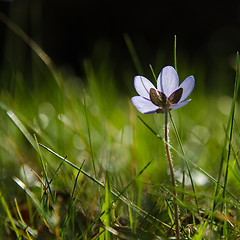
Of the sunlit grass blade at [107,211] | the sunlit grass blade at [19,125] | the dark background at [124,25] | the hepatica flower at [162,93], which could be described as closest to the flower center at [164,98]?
the hepatica flower at [162,93]

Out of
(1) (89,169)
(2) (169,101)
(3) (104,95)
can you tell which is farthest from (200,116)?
(2) (169,101)

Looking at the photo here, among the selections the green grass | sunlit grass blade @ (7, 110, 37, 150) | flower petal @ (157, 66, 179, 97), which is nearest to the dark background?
the green grass

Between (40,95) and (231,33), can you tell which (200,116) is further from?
(231,33)

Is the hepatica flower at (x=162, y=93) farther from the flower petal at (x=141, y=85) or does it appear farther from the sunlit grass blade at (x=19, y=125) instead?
the sunlit grass blade at (x=19, y=125)

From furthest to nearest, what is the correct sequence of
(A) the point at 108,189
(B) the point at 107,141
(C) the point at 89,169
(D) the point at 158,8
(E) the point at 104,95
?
1. (D) the point at 158,8
2. (E) the point at 104,95
3. (B) the point at 107,141
4. (C) the point at 89,169
5. (A) the point at 108,189

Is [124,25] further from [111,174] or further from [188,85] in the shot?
[188,85]

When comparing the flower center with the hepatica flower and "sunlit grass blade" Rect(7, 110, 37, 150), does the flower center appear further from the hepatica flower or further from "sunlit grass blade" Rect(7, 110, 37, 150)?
"sunlit grass blade" Rect(7, 110, 37, 150)

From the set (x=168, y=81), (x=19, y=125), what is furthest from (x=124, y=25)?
(x=168, y=81)

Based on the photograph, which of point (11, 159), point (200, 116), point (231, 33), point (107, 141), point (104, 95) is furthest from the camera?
point (231, 33)

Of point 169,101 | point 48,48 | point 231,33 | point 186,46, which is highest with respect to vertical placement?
point 231,33
